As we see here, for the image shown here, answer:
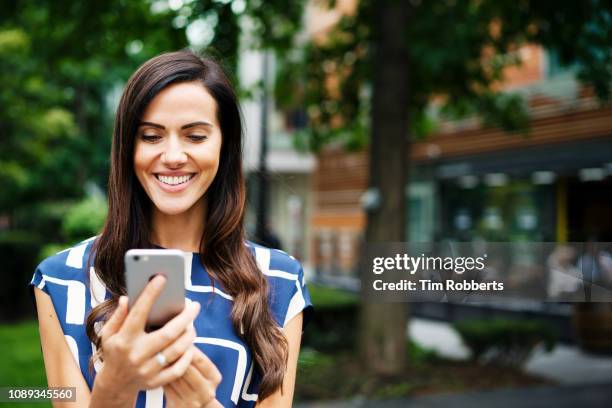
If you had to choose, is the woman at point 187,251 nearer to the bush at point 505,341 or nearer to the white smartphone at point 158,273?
the white smartphone at point 158,273

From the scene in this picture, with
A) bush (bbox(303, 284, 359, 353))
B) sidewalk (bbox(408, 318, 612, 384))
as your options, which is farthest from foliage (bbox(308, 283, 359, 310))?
sidewalk (bbox(408, 318, 612, 384))

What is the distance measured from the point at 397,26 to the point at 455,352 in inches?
166

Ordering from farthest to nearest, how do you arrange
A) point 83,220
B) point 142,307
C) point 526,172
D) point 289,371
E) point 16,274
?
1. point 526,172
2. point 16,274
3. point 83,220
4. point 289,371
5. point 142,307

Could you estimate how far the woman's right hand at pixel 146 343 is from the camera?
4.15ft

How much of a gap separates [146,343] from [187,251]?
1.74 feet

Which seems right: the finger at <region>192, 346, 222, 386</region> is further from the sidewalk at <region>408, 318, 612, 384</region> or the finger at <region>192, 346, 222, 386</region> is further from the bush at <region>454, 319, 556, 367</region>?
the bush at <region>454, 319, 556, 367</region>

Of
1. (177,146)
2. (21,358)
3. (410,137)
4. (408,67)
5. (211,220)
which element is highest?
(408,67)

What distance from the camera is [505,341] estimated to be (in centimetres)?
844

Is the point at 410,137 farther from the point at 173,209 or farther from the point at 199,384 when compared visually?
the point at 199,384

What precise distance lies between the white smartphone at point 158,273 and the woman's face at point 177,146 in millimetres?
359

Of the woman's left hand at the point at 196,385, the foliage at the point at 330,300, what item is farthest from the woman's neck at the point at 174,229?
the foliage at the point at 330,300

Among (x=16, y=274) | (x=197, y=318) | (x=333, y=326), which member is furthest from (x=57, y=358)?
(x=16, y=274)

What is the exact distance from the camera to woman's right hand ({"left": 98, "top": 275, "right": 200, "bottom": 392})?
126 cm

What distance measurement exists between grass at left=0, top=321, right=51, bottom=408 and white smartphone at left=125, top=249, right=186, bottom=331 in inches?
197
